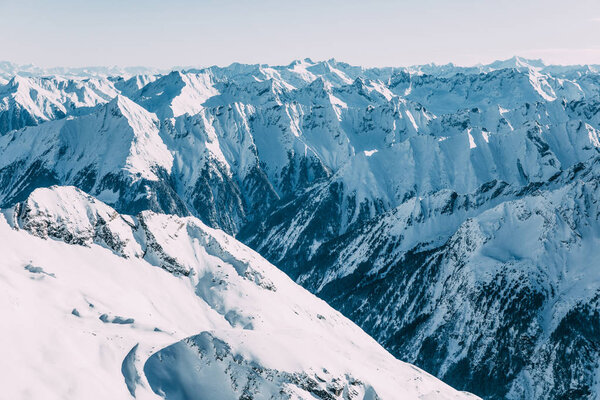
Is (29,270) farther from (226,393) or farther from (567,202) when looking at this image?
(567,202)

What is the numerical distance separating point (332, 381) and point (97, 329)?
1483 inches

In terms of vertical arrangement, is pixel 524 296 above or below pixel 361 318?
above

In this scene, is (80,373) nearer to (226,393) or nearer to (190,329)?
(226,393)

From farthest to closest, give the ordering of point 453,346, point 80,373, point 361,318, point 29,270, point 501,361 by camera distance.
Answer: point 361,318 → point 453,346 → point 501,361 → point 29,270 → point 80,373

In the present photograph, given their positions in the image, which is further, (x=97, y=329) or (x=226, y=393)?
(x=97, y=329)

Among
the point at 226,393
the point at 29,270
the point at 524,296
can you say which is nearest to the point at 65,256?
the point at 29,270

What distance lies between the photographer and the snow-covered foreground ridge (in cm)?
7162

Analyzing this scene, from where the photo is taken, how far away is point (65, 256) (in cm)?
10319

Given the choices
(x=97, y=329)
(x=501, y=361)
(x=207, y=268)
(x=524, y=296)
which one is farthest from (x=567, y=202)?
(x=97, y=329)

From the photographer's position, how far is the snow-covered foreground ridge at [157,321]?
71.6m

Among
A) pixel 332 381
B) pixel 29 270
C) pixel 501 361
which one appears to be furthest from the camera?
pixel 501 361

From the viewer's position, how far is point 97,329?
3182 inches

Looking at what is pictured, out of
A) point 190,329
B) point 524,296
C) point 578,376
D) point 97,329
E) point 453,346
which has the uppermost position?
point 97,329

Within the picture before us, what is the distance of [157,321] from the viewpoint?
316 ft
